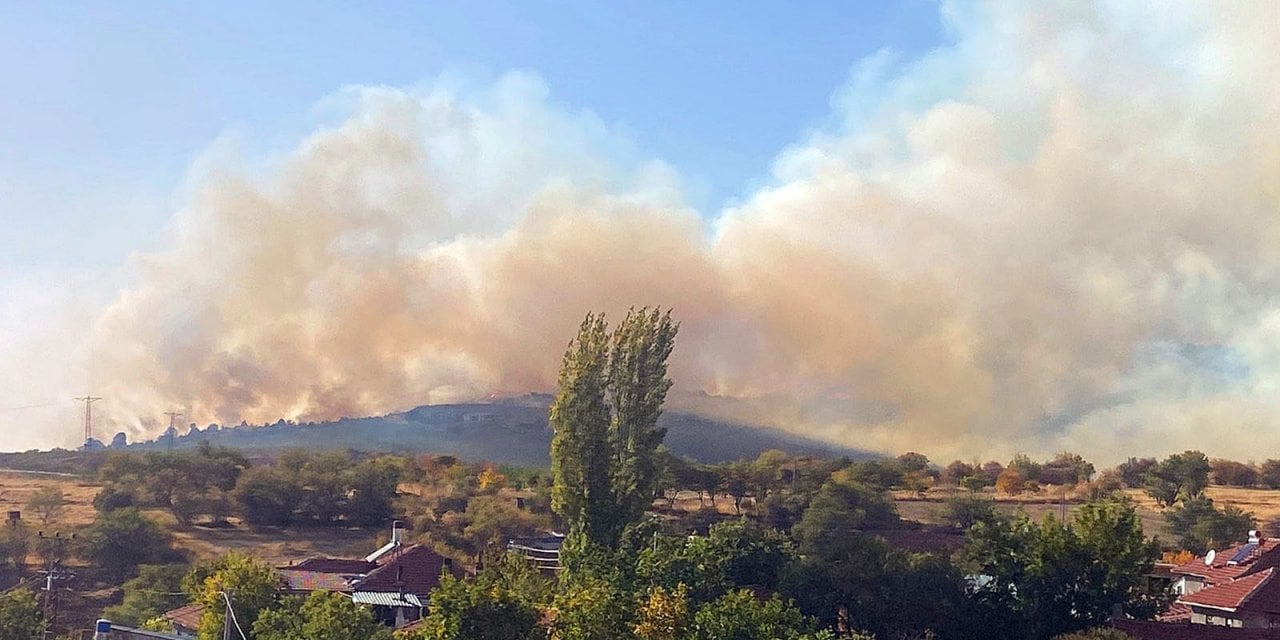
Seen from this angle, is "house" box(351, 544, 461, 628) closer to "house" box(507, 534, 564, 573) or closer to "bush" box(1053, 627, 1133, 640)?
"house" box(507, 534, 564, 573)

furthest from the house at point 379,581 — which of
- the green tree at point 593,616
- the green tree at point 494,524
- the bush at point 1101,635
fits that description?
the bush at point 1101,635

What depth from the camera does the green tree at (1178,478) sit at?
3221 inches

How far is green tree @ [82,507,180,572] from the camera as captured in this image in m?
54.6

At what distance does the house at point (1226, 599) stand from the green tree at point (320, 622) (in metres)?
18.6

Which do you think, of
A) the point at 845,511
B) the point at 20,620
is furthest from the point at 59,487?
the point at 845,511

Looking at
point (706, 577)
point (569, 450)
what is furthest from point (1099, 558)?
point (569, 450)

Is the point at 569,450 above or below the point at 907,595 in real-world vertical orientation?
above

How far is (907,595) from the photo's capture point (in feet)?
115

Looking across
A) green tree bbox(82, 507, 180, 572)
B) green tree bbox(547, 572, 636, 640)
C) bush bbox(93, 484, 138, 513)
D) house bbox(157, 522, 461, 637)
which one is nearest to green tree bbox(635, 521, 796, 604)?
green tree bbox(547, 572, 636, 640)

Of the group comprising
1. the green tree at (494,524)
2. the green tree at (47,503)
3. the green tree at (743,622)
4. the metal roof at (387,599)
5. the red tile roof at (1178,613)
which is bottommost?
the red tile roof at (1178,613)

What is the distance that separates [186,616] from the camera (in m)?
36.8

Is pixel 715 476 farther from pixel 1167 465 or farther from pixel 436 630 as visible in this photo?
pixel 436 630

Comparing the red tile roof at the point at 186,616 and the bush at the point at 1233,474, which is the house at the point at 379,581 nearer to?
the red tile roof at the point at 186,616

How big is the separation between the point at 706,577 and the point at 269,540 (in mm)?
34735
